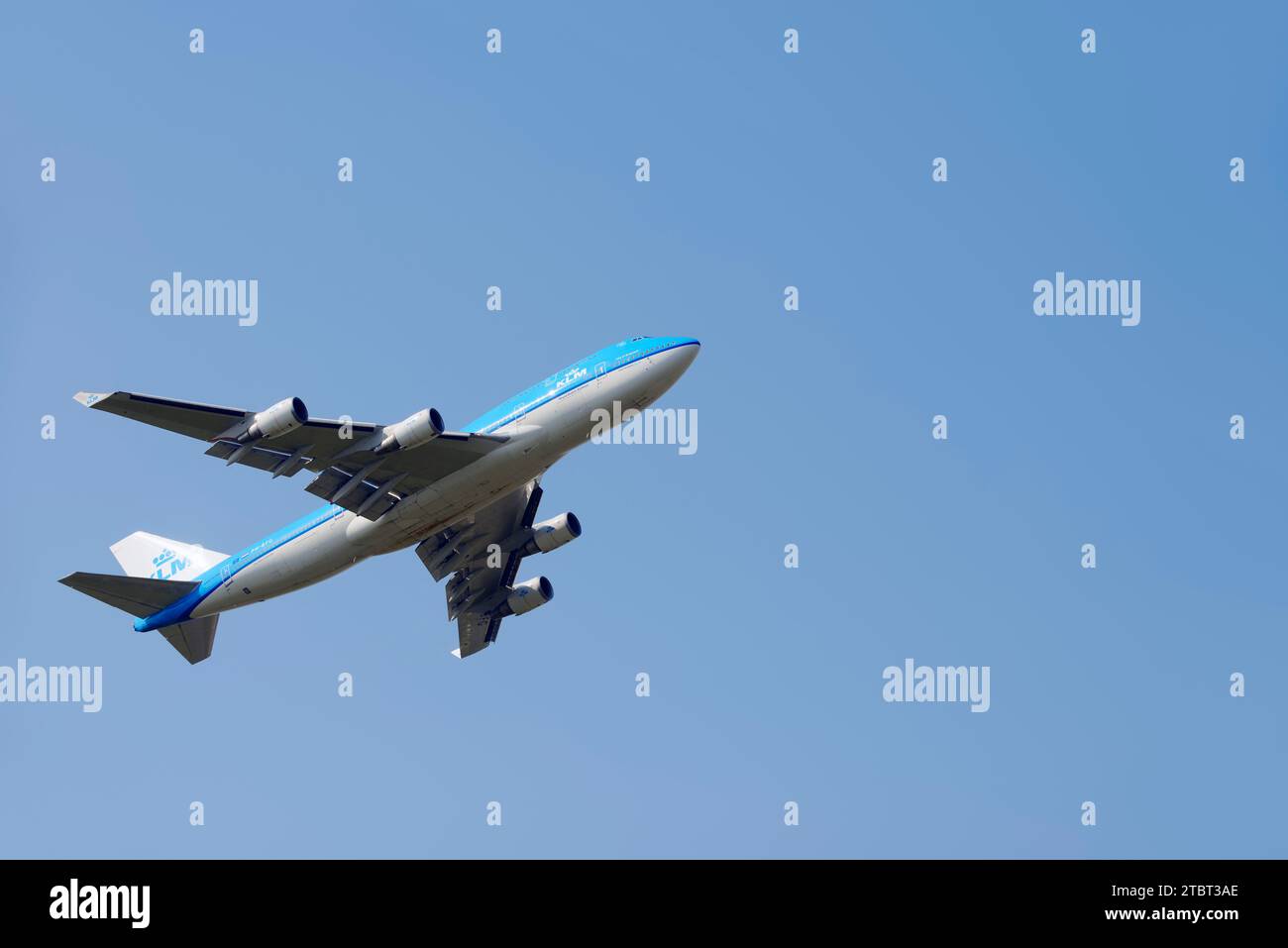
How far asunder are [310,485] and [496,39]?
17.5 m

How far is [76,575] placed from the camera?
5731 cm

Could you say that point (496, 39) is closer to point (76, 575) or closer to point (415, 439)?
point (415, 439)

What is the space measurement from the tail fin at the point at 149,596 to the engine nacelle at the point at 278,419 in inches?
481

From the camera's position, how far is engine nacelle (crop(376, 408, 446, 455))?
165ft

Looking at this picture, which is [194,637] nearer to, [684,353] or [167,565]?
[167,565]

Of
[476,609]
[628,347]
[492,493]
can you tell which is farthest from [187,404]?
[476,609]

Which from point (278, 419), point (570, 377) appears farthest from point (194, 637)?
point (570, 377)

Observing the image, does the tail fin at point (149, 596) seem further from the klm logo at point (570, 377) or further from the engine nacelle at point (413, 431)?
the klm logo at point (570, 377)

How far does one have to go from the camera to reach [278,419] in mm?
49000

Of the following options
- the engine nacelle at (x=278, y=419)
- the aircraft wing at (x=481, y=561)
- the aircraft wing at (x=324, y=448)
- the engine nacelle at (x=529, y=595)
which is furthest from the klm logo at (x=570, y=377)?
the engine nacelle at (x=529, y=595)

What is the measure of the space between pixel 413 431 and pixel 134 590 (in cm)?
1586

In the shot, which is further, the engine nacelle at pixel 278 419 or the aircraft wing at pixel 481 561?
the aircraft wing at pixel 481 561

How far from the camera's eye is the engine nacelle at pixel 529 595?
210 feet
